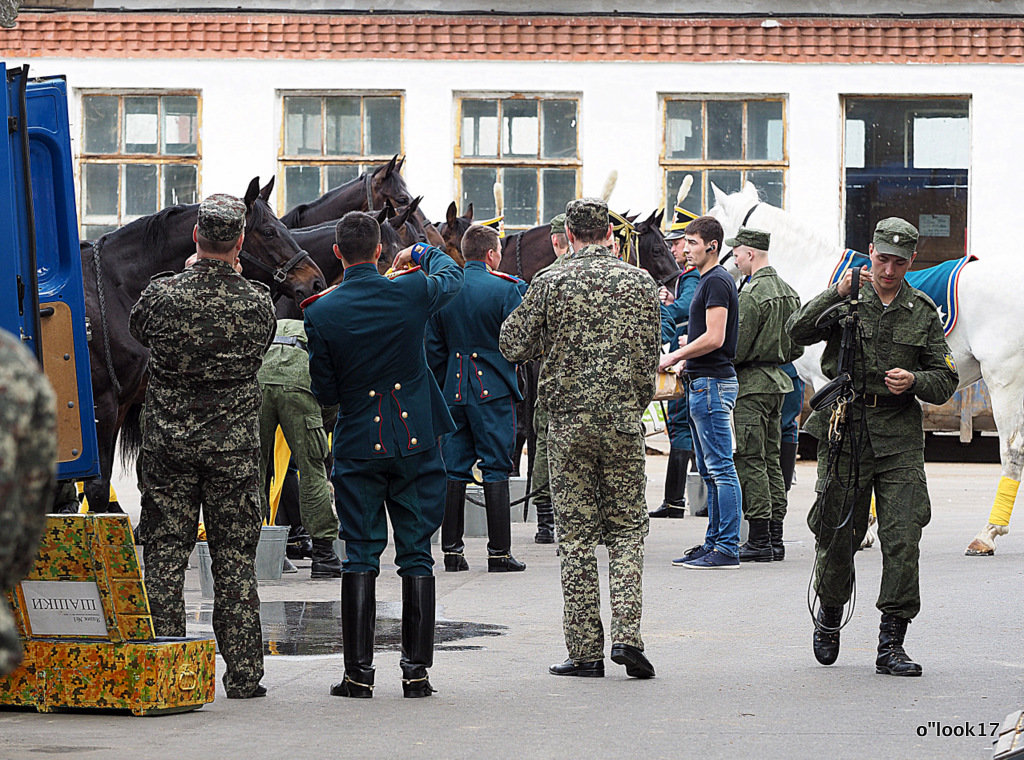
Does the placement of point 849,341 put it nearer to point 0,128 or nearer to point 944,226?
point 0,128

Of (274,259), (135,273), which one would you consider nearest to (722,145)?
(274,259)

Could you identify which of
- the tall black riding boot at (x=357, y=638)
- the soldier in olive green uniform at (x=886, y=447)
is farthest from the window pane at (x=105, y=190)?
the tall black riding boot at (x=357, y=638)

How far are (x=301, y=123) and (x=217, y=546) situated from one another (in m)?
15.5

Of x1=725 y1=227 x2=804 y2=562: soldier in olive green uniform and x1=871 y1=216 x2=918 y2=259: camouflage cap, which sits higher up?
x1=871 y1=216 x2=918 y2=259: camouflage cap

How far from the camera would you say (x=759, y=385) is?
10633 millimetres

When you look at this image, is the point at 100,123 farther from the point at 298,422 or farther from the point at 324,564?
the point at 298,422

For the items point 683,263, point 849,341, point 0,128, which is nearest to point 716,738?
point 849,341

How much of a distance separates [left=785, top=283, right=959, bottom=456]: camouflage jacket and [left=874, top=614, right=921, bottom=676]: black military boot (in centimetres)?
69

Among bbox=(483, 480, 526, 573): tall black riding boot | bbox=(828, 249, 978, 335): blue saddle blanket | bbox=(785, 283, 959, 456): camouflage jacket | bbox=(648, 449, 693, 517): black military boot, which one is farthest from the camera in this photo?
bbox=(648, 449, 693, 517): black military boot

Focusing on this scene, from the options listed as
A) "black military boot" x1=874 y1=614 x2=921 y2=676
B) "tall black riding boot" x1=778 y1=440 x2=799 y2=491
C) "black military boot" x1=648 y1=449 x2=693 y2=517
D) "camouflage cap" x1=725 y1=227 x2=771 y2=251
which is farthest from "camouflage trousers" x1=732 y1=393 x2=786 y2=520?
"black military boot" x1=874 y1=614 x2=921 y2=676

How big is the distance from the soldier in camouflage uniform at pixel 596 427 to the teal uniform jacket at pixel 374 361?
59 centimetres

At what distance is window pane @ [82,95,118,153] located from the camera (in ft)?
68.4

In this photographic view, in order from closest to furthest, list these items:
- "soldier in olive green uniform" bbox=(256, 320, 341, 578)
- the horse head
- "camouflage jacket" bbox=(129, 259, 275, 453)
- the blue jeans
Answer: "camouflage jacket" bbox=(129, 259, 275, 453), "soldier in olive green uniform" bbox=(256, 320, 341, 578), the horse head, the blue jeans

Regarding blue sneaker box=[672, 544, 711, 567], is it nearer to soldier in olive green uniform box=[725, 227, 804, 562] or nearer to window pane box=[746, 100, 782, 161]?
soldier in olive green uniform box=[725, 227, 804, 562]
